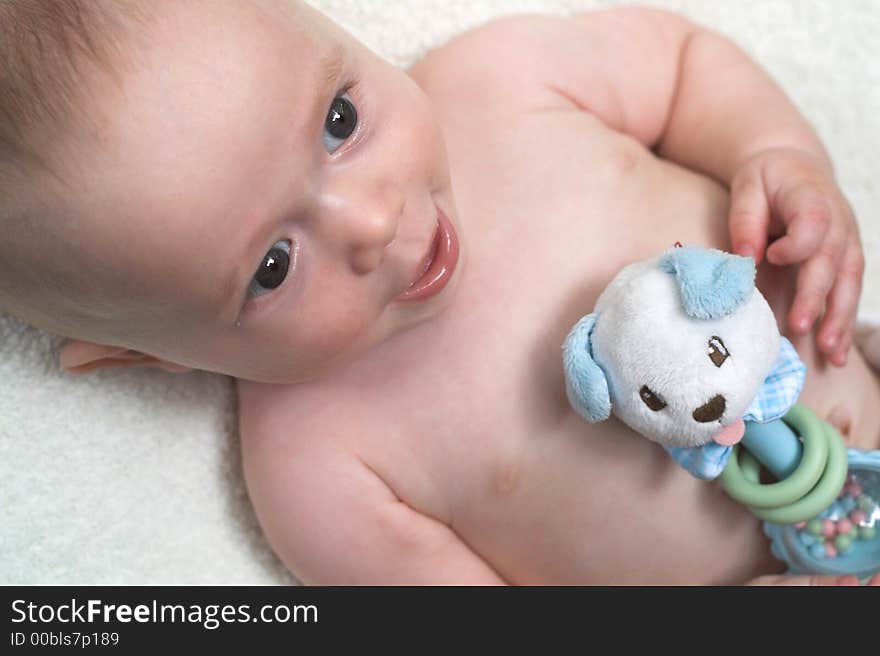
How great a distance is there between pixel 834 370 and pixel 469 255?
475 millimetres

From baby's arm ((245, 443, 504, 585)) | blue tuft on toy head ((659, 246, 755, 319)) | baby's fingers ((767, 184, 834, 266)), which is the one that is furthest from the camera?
baby's arm ((245, 443, 504, 585))

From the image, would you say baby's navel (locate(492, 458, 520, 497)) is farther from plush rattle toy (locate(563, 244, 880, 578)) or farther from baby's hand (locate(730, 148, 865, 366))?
baby's hand (locate(730, 148, 865, 366))

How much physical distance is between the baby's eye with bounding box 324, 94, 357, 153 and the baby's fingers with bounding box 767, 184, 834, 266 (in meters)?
0.50

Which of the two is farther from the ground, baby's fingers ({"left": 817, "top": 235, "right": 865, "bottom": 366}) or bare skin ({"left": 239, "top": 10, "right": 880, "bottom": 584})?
baby's fingers ({"left": 817, "top": 235, "right": 865, "bottom": 366})

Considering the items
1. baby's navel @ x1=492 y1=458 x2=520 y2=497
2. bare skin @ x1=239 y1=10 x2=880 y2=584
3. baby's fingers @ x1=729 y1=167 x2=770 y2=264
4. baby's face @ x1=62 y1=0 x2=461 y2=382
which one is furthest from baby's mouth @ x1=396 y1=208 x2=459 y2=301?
baby's fingers @ x1=729 y1=167 x2=770 y2=264

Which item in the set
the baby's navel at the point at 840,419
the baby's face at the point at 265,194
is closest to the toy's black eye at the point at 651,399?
the baby's face at the point at 265,194

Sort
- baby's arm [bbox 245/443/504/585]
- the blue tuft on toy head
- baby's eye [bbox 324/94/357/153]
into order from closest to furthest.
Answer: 1. the blue tuft on toy head
2. baby's eye [bbox 324/94/357/153]
3. baby's arm [bbox 245/443/504/585]

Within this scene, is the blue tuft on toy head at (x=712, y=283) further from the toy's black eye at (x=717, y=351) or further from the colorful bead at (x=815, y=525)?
the colorful bead at (x=815, y=525)

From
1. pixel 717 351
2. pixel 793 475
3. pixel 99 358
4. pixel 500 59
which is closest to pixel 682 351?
pixel 717 351

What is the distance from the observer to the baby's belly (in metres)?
1.17

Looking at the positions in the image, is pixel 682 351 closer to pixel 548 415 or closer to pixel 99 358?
pixel 548 415

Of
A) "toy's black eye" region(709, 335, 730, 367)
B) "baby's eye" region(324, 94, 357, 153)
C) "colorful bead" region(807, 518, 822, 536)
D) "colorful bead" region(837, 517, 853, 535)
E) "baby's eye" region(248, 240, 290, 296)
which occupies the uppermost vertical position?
"toy's black eye" region(709, 335, 730, 367)

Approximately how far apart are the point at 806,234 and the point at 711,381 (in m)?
0.31
